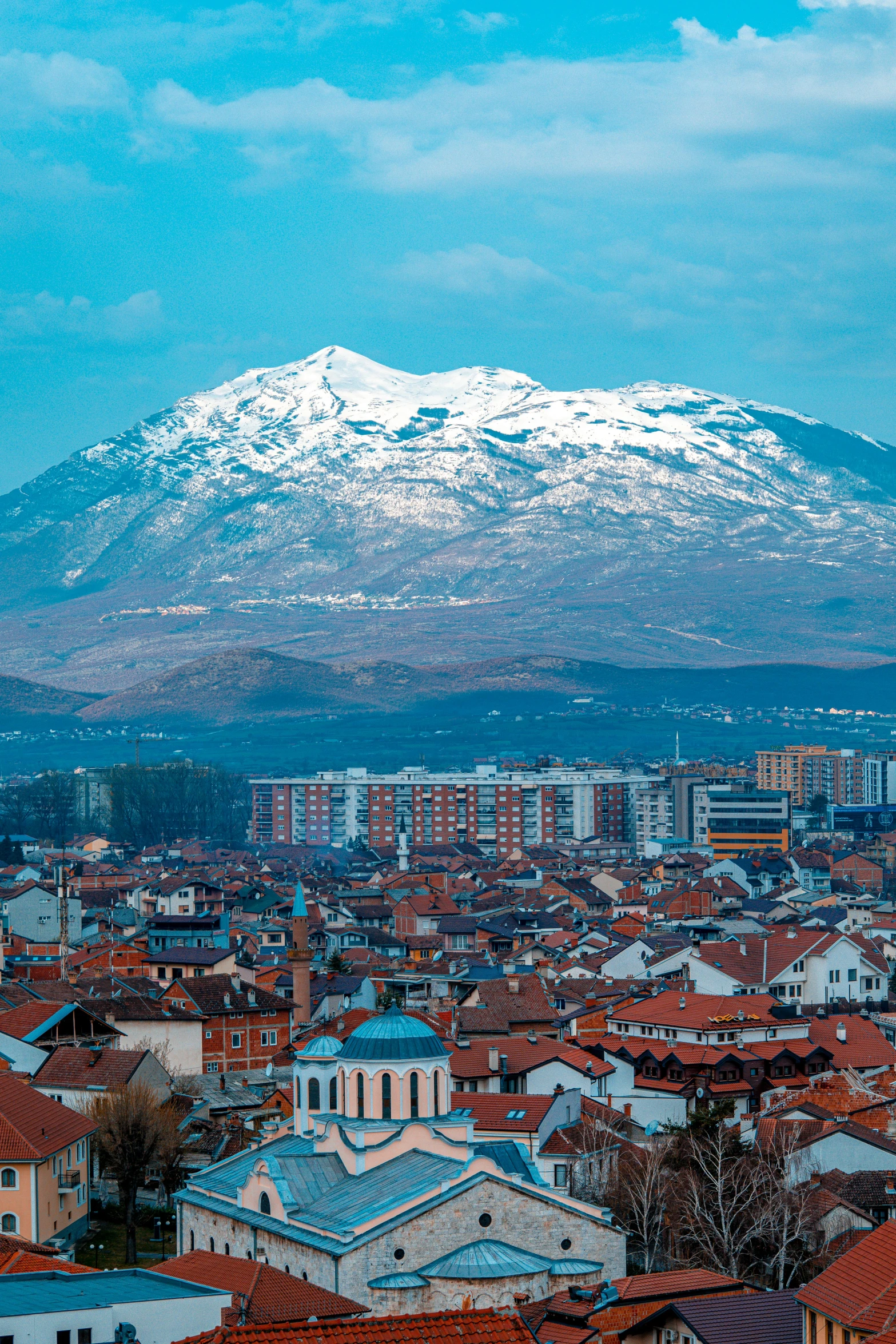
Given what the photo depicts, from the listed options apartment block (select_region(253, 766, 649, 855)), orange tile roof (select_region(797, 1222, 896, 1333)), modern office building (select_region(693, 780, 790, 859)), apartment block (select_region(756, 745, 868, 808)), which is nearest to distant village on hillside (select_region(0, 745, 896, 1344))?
orange tile roof (select_region(797, 1222, 896, 1333))

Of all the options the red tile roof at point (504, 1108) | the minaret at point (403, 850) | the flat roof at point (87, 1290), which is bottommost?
the minaret at point (403, 850)

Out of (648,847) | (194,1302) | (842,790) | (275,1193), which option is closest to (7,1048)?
(275,1193)

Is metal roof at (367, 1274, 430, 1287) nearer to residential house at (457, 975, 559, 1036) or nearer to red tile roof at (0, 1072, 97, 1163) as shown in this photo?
red tile roof at (0, 1072, 97, 1163)

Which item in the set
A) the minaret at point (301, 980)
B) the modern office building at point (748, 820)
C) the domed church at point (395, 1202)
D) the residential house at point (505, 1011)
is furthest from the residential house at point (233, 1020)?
the modern office building at point (748, 820)

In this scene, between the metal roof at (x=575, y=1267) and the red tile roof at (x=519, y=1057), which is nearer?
the metal roof at (x=575, y=1267)

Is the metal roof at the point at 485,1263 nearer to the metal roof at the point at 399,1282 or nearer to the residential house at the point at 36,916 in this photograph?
the metal roof at the point at 399,1282

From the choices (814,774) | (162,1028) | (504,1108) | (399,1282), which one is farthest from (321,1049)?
(814,774)
